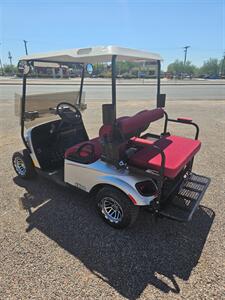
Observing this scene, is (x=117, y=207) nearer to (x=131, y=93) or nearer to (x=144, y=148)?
(x=144, y=148)

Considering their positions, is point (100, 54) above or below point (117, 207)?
above

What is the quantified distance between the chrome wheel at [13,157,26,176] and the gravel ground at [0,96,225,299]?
37 cm

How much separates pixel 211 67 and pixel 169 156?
3802 inches

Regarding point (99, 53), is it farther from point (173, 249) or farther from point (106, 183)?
point (173, 249)

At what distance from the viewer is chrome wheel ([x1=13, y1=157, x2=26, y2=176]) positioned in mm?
3363

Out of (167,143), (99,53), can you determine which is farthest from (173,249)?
(99,53)

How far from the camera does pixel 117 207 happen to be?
7.66 feet

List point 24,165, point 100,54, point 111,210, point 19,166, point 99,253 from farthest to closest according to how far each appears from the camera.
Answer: point 19,166 < point 24,165 < point 111,210 < point 99,253 < point 100,54

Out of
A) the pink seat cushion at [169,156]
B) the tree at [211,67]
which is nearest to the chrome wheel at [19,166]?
the pink seat cushion at [169,156]

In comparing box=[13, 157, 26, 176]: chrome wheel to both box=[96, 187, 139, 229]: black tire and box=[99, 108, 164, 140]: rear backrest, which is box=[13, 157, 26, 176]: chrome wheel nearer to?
box=[96, 187, 139, 229]: black tire

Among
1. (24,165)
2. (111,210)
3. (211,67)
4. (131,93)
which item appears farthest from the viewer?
(211,67)

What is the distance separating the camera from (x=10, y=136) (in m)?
5.65

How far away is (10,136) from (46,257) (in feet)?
14.4

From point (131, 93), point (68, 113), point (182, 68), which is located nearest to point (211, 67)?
point (182, 68)
